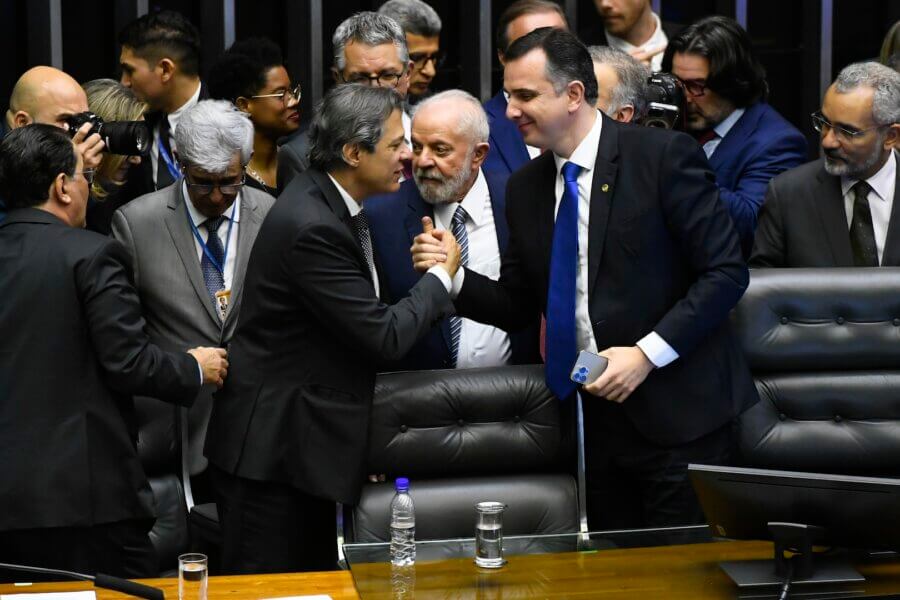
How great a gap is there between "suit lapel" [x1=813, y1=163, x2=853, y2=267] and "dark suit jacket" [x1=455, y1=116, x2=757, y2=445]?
59 centimetres

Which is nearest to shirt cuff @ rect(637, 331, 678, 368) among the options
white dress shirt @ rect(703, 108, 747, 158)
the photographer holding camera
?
white dress shirt @ rect(703, 108, 747, 158)

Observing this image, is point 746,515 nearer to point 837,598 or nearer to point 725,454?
point 837,598

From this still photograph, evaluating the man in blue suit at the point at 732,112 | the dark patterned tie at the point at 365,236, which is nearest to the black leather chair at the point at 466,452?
the dark patterned tie at the point at 365,236

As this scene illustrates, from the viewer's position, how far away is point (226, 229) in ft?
11.5

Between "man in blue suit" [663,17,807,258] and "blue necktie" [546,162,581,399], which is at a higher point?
"man in blue suit" [663,17,807,258]

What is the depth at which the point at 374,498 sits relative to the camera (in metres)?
3.04

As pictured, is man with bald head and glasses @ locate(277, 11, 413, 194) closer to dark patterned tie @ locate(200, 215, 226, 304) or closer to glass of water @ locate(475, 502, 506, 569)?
dark patterned tie @ locate(200, 215, 226, 304)

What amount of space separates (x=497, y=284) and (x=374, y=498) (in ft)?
2.01

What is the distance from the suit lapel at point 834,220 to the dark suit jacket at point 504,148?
2.65ft

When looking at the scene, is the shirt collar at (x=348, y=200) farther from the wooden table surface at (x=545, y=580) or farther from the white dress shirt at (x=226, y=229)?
the wooden table surface at (x=545, y=580)

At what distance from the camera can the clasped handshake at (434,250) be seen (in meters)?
3.08

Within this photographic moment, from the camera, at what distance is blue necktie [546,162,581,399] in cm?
306

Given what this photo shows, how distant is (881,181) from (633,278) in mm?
978

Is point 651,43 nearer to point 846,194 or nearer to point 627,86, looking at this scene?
point 627,86
